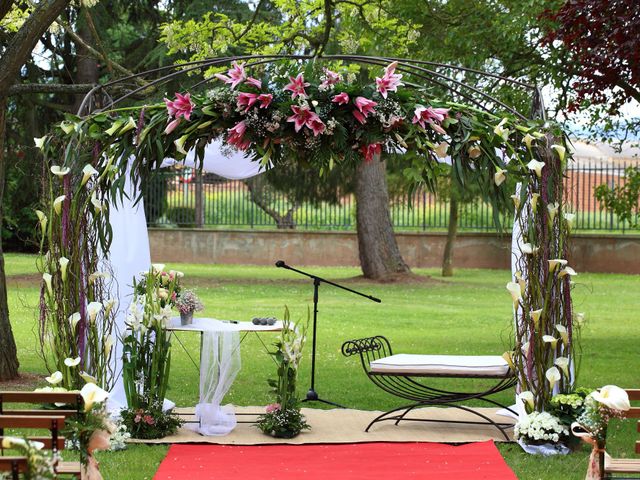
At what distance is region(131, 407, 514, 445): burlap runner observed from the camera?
27.8 feet

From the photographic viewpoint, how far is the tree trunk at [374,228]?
77.8 ft

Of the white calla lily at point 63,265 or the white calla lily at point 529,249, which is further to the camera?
the white calla lily at point 529,249

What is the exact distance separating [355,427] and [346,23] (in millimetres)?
8611

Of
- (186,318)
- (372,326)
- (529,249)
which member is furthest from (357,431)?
(372,326)

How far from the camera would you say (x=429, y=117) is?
26.5 ft

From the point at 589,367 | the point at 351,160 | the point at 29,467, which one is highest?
the point at 351,160

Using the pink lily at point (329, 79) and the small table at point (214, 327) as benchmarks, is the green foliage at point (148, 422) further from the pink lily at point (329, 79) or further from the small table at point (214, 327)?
the pink lily at point (329, 79)

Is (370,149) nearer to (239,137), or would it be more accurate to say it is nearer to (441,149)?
(441,149)

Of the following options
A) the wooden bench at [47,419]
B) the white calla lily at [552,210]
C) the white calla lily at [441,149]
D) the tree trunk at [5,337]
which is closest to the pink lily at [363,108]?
the white calla lily at [441,149]

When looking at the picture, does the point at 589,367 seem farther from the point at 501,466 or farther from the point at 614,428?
the point at 501,466

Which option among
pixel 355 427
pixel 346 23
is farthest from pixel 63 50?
pixel 355 427

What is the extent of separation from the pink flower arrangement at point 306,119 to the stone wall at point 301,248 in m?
19.5

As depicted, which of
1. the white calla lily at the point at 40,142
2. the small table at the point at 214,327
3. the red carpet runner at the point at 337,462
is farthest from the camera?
the small table at the point at 214,327

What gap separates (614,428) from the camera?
9.15m
